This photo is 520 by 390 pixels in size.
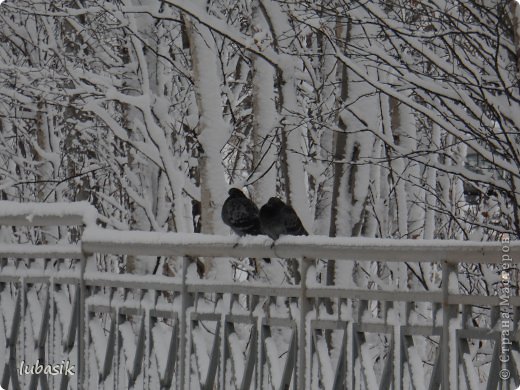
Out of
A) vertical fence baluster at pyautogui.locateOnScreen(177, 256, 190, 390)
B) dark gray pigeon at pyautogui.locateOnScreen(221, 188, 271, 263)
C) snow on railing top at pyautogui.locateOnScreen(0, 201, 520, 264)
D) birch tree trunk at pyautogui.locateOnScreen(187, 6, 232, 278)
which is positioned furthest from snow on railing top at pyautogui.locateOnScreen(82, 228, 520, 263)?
birch tree trunk at pyautogui.locateOnScreen(187, 6, 232, 278)

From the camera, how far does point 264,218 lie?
5.66m

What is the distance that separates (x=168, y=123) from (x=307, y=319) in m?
8.49

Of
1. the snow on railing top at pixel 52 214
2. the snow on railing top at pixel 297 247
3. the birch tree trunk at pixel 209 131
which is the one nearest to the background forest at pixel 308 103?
the birch tree trunk at pixel 209 131

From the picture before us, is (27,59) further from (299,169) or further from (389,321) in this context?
(389,321)

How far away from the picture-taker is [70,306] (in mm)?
6340

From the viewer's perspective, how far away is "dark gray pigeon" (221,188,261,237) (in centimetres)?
623

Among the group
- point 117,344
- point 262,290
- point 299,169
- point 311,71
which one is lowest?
point 117,344

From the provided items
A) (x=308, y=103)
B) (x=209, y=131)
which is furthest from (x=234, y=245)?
(x=308, y=103)

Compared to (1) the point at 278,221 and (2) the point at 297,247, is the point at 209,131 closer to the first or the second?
(1) the point at 278,221

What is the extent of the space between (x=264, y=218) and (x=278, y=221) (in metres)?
0.12

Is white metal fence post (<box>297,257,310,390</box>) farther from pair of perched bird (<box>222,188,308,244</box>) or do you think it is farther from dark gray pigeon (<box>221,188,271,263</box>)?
dark gray pigeon (<box>221,188,271,263</box>)

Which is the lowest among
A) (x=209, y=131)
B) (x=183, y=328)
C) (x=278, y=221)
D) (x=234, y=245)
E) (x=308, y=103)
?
(x=183, y=328)

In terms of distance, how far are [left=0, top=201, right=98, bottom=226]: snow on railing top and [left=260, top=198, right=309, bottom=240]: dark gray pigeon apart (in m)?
1.09

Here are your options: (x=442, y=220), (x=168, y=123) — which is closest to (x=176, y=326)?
(x=168, y=123)
